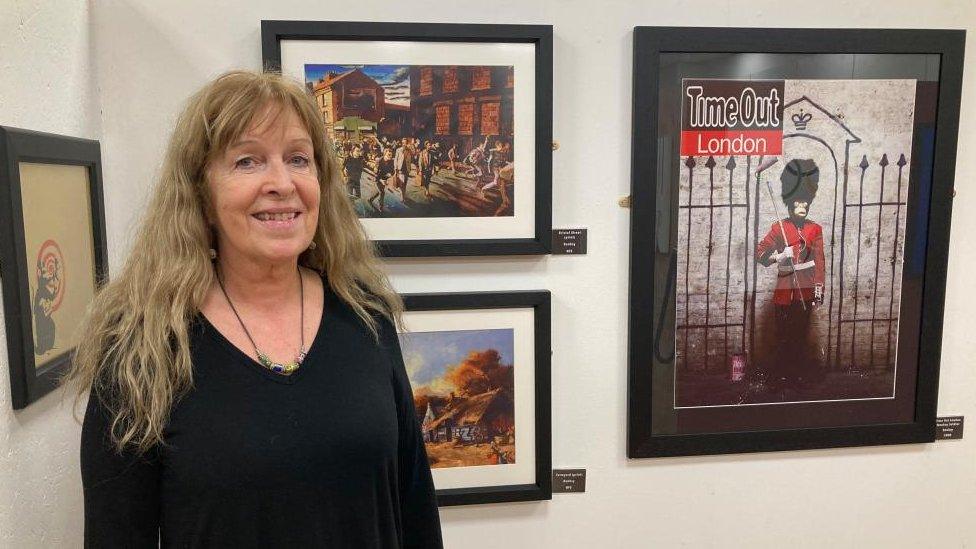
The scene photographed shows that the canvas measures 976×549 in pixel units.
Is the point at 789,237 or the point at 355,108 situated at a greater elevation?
the point at 355,108

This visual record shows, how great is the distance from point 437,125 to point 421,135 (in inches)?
1.5

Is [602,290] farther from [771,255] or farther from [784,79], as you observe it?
[784,79]

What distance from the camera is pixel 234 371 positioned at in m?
0.85

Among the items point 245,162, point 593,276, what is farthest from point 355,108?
point 593,276

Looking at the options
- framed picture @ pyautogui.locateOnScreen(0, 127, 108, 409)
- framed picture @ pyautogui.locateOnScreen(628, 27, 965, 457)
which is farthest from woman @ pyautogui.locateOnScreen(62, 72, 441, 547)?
framed picture @ pyautogui.locateOnScreen(628, 27, 965, 457)

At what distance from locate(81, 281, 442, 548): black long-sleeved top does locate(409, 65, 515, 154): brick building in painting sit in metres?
0.59

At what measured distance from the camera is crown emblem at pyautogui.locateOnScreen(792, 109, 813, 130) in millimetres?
1428

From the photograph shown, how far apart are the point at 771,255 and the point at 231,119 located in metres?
1.14

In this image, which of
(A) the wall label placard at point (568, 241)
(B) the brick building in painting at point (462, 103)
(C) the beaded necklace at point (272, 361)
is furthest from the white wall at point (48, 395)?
(A) the wall label placard at point (568, 241)

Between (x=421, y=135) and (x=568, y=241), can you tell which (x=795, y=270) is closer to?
(x=568, y=241)

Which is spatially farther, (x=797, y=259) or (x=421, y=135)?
(x=797, y=259)

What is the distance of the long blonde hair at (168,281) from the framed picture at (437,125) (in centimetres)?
42

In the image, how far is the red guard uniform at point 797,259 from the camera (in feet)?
4.79

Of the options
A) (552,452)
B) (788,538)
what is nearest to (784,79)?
(552,452)
